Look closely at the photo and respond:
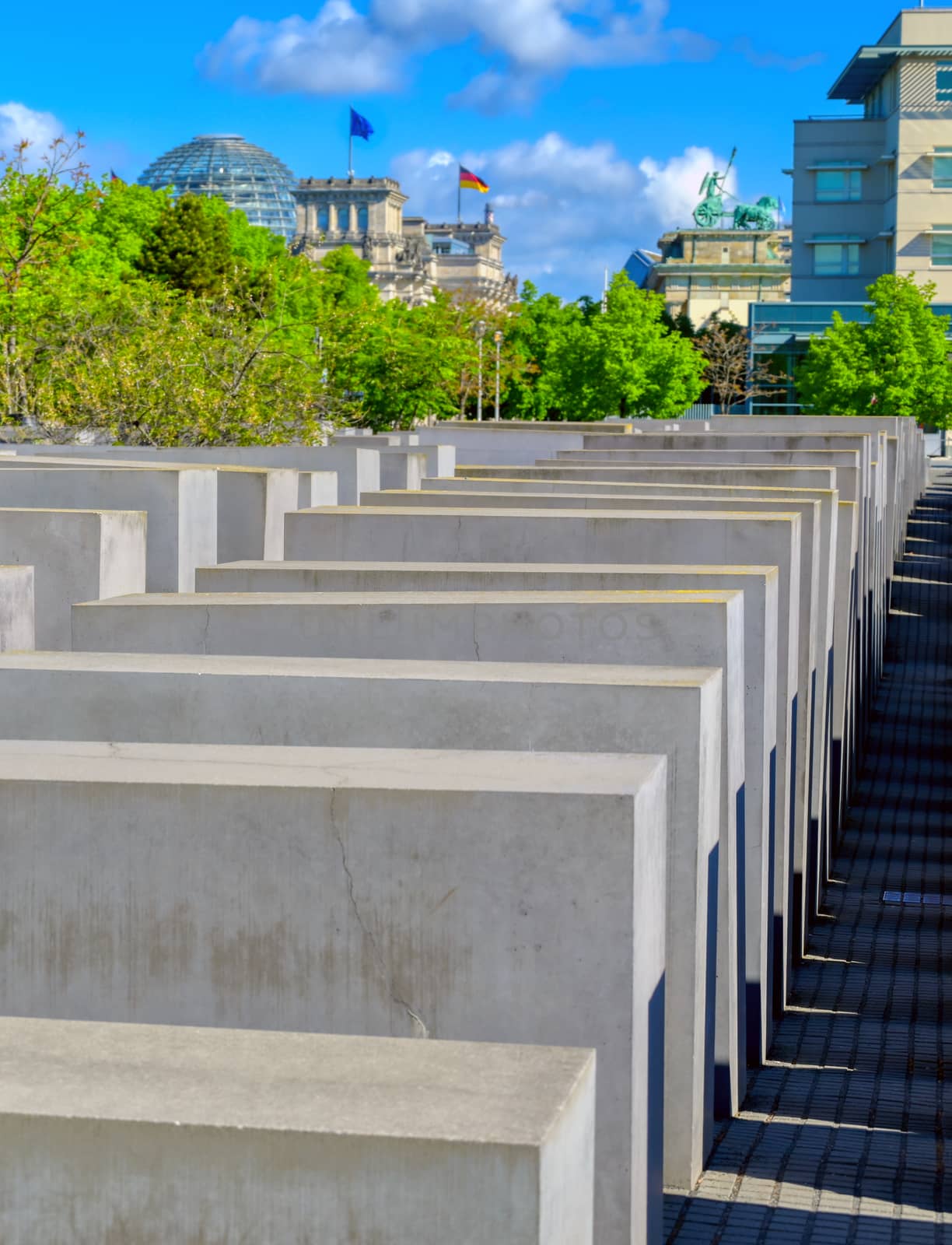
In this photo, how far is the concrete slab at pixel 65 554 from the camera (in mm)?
12914

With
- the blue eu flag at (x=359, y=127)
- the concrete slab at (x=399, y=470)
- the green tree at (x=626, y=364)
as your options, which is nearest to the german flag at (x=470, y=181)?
the blue eu flag at (x=359, y=127)

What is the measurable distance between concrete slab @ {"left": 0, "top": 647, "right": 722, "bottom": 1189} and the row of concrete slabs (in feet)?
0.05

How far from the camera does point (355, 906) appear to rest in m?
6.61

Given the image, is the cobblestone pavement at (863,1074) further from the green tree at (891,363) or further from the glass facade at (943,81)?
the glass facade at (943,81)

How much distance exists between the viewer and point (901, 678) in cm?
3428

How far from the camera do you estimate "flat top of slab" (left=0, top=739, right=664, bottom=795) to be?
6656mm

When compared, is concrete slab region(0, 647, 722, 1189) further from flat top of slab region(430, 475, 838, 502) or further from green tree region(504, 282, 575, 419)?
green tree region(504, 282, 575, 419)

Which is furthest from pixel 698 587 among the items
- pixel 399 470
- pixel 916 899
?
pixel 399 470

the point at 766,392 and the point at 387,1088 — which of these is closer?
the point at 387,1088

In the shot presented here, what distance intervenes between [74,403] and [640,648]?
17812 millimetres

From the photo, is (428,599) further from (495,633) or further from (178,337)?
(178,337)

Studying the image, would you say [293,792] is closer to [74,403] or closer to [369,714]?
[369,714]

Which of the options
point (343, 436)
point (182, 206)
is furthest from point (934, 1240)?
point (182, 206)

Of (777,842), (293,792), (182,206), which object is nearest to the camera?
(293,792)
